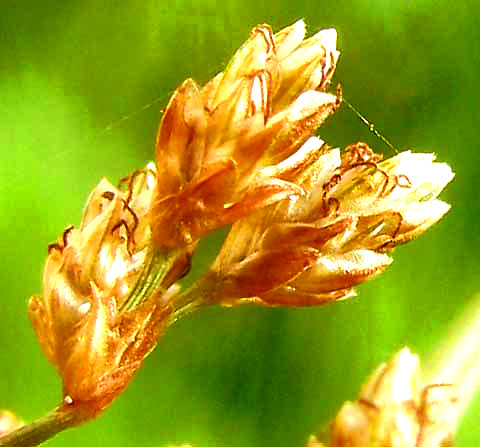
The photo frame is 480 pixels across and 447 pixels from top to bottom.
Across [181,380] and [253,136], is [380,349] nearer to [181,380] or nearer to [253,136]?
[181,380]

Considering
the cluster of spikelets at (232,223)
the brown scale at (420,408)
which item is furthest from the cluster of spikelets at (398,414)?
the cluster of spikelets at (232,223)

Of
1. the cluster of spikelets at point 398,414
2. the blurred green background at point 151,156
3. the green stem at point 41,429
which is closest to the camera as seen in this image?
the green stem at point 41,429

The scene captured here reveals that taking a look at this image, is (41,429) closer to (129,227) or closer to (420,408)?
(129,227)

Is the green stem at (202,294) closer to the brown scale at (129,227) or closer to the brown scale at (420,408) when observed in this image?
the brown scale at (129,227)

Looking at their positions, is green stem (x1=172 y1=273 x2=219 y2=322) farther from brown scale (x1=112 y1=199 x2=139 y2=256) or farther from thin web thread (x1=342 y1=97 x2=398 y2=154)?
thin web thread (x1=342 y1=97 x2=398 y2=154)

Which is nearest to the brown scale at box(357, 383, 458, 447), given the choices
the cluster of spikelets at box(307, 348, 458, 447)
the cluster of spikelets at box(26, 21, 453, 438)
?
the cluster of spikelets at box(307, 348, 458, 447)

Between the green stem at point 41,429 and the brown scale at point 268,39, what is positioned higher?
the brown scale at point 268,39

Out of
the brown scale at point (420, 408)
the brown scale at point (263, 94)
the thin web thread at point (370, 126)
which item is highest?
the thin web thread at point (370, 126)
